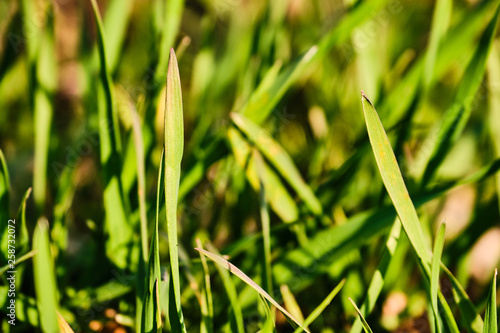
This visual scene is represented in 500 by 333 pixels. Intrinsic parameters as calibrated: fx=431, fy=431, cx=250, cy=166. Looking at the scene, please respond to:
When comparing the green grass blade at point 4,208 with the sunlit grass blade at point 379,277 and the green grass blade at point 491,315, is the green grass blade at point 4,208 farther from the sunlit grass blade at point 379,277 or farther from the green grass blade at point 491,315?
the green grass blade at point 491,315

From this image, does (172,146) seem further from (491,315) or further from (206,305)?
(491,315)

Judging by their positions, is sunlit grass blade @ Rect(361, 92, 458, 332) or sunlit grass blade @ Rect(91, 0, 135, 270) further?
sunlit grass blade @ Rect(91, 0, 135, 270)

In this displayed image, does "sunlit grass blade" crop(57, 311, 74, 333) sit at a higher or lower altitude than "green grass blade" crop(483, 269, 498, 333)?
higher

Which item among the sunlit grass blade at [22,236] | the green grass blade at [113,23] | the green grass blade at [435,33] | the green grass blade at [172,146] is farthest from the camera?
the green grass blade at [113,23]

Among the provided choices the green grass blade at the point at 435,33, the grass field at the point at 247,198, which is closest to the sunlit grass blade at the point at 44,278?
the grass field at the point at 247,198

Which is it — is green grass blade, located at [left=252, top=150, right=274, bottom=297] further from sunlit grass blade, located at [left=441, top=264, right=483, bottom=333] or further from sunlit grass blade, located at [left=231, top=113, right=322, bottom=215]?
sunlit grass blade, located at [left=441, top=264, right=483, bottom=333]

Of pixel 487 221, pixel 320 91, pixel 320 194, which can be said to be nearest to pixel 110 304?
pixel 320 194

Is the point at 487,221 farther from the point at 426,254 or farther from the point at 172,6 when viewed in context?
the point at 172,6

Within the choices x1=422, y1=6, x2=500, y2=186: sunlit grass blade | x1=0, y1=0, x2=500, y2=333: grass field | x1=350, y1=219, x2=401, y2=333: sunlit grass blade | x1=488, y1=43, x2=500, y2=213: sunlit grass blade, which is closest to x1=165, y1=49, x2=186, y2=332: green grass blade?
x1=0, y1=0, x2=500, y2=333: grass field
